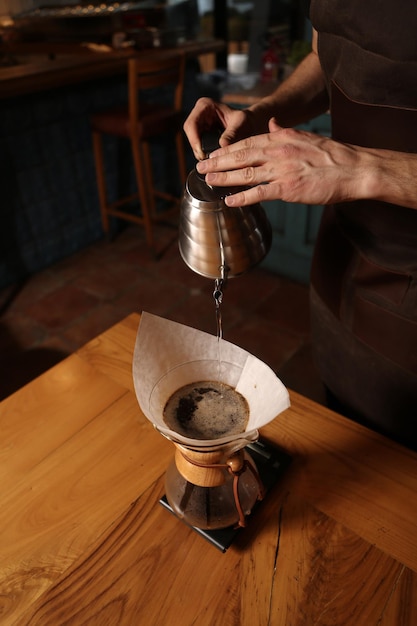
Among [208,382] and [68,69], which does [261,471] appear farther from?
[68,69]

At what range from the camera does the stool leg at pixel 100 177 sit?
2.83 metres

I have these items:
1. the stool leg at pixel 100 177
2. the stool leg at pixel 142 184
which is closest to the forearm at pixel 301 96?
the stool leg at pixel 142 184

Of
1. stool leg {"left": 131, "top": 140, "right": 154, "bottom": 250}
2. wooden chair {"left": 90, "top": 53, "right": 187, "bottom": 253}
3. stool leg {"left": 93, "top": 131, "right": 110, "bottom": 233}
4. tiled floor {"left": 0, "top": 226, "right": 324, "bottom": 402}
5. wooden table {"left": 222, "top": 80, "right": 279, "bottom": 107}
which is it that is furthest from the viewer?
stool leg {"left": 93, "top": 131, "right": 110, "bottom": 233}

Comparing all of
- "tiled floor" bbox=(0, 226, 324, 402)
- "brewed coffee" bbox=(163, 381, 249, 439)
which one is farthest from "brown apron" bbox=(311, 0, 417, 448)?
"tiled floor" bbox=(0, 226, 324, 402)

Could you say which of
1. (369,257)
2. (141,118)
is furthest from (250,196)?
(141,118)

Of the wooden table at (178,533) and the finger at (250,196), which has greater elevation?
the finger at (250,196)

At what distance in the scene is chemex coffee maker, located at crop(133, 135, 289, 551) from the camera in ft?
2.34

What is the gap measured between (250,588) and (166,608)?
0.42 feet

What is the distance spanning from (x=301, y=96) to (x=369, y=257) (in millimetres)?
469

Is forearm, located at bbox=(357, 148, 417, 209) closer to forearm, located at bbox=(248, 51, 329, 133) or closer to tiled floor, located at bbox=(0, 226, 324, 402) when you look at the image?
forearm, located at bbox=(248, 51, 329, 133)

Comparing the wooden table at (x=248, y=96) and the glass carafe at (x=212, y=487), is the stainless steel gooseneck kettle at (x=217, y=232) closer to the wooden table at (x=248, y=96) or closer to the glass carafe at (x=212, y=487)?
the glass carafe at (x=212, y=487)

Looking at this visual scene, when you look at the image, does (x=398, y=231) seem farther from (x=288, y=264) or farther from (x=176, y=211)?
(x=176, y=211)

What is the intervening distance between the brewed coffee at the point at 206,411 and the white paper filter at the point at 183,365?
1 cm

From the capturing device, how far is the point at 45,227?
292cm
